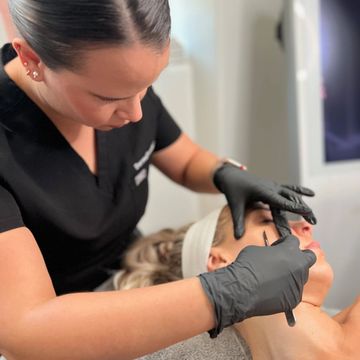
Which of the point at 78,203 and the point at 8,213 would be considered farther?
the point at 78,203

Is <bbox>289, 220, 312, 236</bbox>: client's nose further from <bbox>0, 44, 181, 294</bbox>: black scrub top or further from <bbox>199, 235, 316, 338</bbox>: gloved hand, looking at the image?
<bbox>0, 44, 181, 294</bbox>: black scrub top

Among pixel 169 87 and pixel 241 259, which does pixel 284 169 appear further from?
pixel 241 259

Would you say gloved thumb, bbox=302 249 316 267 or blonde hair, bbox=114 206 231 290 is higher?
gloved thumb, bbox=302 249 316 267

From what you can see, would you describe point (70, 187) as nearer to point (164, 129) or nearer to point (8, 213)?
point (8, 213)

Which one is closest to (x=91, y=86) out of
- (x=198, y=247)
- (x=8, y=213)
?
(x=8, y=213)

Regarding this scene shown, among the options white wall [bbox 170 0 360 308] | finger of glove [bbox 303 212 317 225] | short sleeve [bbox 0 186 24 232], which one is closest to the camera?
short sleeve [bbox 0 186 24 232]

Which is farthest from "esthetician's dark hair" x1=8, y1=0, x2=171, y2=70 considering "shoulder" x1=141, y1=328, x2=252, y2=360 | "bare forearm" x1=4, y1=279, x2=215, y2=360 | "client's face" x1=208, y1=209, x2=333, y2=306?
"shoulder" x1=141, y1=328, x2=252, y2=360

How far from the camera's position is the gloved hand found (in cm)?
76

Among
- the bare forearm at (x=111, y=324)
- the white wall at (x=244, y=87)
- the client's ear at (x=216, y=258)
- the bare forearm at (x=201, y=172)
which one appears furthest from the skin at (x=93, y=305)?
the white wall at (x=244, y=87)

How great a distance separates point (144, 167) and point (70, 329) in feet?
1.82

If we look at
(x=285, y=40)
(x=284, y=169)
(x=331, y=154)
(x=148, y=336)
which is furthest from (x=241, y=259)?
(x=284, y=169)

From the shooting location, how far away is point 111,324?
29.3 inches

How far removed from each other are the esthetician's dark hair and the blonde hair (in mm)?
548

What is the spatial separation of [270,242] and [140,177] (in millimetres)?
367
